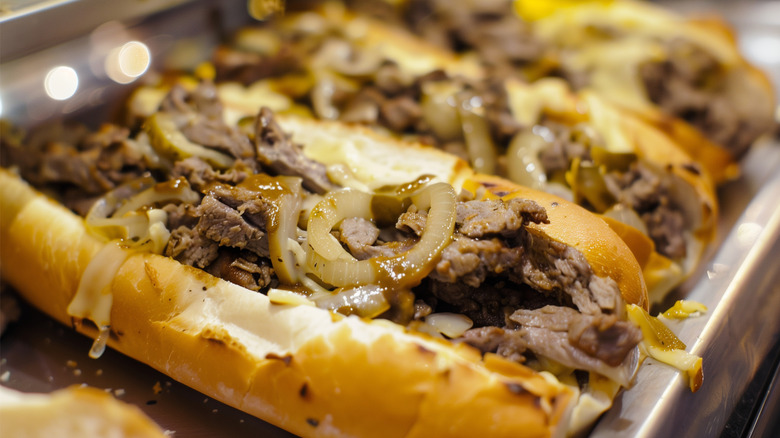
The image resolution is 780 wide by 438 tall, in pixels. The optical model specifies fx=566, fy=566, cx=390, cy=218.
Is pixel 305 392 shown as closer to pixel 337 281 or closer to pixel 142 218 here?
pixel 337 281

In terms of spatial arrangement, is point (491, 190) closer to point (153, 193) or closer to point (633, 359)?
point (633, 359)

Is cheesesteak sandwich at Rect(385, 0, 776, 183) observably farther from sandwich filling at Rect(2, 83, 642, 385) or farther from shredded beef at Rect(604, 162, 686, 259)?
sandwich filling at Rect(2, 83, 642, 385)

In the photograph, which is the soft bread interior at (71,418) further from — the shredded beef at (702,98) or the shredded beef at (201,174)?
the shredded beef at (702,98)

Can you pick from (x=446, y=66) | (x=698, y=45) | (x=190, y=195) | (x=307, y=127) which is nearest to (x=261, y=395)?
(x=190, y=195)

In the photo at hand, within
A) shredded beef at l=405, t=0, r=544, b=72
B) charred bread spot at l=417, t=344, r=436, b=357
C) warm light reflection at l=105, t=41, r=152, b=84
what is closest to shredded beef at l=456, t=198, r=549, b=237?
charred bread spot at l=417, t=344, r=436, b=357

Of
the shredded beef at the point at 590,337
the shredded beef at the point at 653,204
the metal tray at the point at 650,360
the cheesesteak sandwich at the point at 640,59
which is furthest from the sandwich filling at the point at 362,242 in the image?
the cheesesteak sandwich at the point at 640,59

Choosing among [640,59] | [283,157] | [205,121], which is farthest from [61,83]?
[640,59]

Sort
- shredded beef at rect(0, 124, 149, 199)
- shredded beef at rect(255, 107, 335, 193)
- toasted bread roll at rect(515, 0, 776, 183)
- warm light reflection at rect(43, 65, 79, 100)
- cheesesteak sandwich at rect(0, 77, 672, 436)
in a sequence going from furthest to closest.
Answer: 1. toasted bread roll at rect(515, 0, 776, 183)
2. warm light reflection at rect(43, 65, 79, 100)
3. shredded beef at rect(0, 124, 149, 199)
4. shredded beef at rect(255, 107, 335, 193)
5. cheesesteak sandwich at rect(0, 77, 672, 436)
